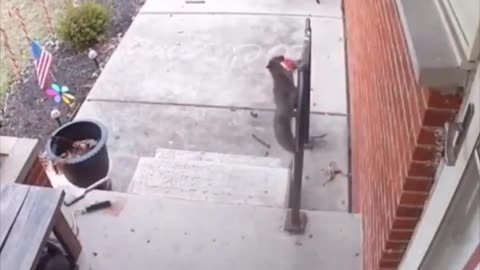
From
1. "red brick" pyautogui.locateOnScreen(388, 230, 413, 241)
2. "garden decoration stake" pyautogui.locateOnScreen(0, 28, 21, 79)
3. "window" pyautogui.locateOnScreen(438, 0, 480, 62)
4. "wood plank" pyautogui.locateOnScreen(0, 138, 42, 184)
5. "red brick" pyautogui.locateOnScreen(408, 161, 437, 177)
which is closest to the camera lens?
"window" pyautogui.locateOnScreen(438, 0, 480, 62)

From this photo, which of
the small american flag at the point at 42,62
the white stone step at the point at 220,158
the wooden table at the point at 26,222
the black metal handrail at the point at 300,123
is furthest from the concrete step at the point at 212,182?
the small american flag at the point at 42,62

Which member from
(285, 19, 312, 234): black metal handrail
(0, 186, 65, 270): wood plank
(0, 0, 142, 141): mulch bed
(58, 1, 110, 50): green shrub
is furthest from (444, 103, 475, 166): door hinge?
(58, 1, 110, 50): green shrub

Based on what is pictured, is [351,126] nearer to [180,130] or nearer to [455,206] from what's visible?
[180,130]

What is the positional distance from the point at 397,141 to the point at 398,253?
1.40 ft

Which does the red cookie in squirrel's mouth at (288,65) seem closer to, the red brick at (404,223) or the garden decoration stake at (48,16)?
the red brick at (404,223)

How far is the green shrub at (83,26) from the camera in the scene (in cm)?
523

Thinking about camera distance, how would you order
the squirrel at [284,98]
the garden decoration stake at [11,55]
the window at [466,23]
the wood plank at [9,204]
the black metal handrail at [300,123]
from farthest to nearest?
the garden decoration stake at [11,55]
the squirrel at [284,98]
the black metal handrail at [300,123]
the wood plank at [9,204]
the window at [466,23]

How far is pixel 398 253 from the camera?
6.68 ft

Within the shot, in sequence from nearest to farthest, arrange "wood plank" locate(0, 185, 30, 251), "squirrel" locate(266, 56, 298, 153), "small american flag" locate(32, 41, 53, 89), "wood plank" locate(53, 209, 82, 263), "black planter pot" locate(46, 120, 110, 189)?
"wood plank" locate(0, 185, 30, 251) < "wood plank" locate(53, 209, 82, 263) < "squirrel" locate(266, 56, 298, 153) < "black planter pot" locate(46, 120, 110, 189) < "small american flag" locate(32, 41, 53, 89)

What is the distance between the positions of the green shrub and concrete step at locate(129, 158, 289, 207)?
203cm

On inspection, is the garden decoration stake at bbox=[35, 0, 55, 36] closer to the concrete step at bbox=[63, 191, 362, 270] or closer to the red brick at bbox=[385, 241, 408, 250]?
Answer: the concrete step at bbox=[63, 191, 362, 270]

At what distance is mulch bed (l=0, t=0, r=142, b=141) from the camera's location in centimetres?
461

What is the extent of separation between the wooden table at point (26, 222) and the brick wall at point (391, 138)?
50.8 inches

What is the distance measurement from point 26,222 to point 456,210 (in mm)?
1609
